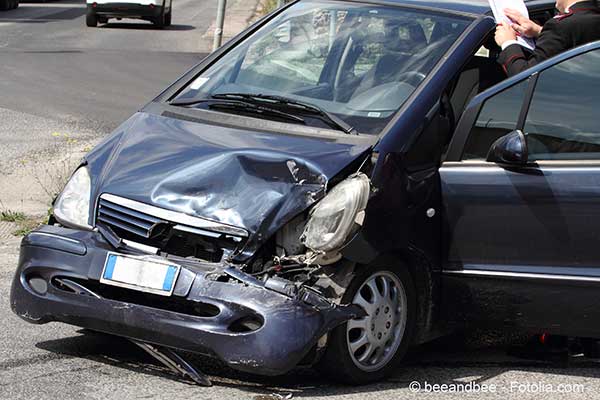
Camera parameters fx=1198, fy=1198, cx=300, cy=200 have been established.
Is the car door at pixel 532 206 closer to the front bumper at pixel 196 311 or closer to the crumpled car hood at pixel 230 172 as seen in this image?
the crumpled car hood at pixel 230 172

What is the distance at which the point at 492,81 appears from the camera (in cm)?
601

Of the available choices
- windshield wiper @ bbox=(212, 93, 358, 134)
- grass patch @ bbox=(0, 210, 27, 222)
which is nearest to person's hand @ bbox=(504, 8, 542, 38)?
windshield wiper @ bbox=(212, 93, 358, 134)

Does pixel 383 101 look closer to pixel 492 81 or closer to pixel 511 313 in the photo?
pixel 492 81

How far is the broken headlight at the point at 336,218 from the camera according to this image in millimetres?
4848

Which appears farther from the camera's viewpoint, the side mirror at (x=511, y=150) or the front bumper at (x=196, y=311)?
the side mirror at (x=511, y=150)

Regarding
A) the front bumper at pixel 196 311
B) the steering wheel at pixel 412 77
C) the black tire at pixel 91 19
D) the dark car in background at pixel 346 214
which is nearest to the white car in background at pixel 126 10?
the black tire at pixel 91 19

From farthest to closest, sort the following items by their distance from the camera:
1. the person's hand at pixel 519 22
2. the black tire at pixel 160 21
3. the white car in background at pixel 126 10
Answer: the black tire at pixel 160 21 → the white car in background at pixel 126 10 → the person's hand at pixel 519 22

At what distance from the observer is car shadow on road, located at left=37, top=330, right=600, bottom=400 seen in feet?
16.8

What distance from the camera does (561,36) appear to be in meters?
5.94

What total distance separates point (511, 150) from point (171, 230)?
1539mm

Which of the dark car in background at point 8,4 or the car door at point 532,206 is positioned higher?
the car door at point 532,206

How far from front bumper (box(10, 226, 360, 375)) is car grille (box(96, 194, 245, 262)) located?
0.10 meters

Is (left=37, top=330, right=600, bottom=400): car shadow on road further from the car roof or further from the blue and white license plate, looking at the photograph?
the car roof

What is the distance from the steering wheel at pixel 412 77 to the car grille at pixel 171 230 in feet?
4.19
